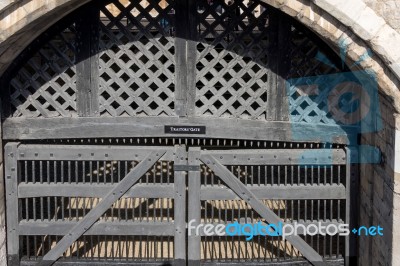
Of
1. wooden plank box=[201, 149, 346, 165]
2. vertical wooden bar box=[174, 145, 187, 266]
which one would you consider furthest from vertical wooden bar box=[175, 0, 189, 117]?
wooden plank box=[201, 149, 346, 165]

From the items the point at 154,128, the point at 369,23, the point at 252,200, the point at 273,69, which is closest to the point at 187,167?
the point at 154,128

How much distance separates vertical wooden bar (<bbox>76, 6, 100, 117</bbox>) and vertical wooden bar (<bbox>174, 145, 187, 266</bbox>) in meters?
0.94

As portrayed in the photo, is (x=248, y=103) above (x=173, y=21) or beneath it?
beneath

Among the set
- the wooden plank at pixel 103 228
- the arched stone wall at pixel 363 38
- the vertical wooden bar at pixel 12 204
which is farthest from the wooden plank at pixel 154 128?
the wooden plank at pixel 103 228

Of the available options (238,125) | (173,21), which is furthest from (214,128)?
(173,21)

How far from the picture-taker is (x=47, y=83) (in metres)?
5.86

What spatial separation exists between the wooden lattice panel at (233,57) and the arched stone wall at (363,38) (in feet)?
2.60

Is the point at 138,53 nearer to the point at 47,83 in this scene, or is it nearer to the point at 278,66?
the point at 47,83

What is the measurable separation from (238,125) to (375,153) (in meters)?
1.32

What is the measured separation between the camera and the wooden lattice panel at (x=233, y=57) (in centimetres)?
568

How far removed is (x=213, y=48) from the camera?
18.9 feet

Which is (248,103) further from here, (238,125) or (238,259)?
(238,259)

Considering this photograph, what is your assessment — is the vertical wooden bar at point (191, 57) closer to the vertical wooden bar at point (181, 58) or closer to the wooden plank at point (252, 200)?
the vertical wooden bar at point (181, 58)

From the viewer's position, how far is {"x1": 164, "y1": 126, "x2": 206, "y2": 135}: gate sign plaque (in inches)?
229
